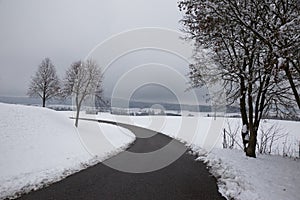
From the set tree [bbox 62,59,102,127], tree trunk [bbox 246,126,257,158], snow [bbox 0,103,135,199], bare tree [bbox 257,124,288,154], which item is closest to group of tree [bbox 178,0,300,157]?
tree trunk [bbox 246,126,257,158]

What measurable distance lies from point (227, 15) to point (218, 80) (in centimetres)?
545

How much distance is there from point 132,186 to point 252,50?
21.2ft

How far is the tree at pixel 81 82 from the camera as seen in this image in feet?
86.7

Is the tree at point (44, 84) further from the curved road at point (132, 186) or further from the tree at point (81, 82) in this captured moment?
the curved road at point (132, 186)

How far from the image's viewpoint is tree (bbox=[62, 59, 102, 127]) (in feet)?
86.7

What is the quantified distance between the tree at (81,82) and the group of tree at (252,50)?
17013 mm

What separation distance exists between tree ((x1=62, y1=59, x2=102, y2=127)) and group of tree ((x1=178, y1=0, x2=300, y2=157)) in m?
17.0

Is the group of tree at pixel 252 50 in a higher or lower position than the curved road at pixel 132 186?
higher

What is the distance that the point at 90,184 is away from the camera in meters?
6.77

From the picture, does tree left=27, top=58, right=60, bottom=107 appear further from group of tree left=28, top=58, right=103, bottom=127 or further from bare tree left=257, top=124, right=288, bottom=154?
bare tree left=257, top=124, right=288, bottom=154

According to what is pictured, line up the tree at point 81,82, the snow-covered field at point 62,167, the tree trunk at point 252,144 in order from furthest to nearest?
1. the tree at point 81,82
2. the tree trunk at point 252,144
3. the snow-covered field at point 62,167

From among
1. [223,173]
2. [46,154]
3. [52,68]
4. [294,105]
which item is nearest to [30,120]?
[46,154]

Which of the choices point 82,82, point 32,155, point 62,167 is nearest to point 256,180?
point 62,167

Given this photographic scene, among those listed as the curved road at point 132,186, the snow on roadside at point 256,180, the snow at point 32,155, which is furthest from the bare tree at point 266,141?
the snow at point 32,155
